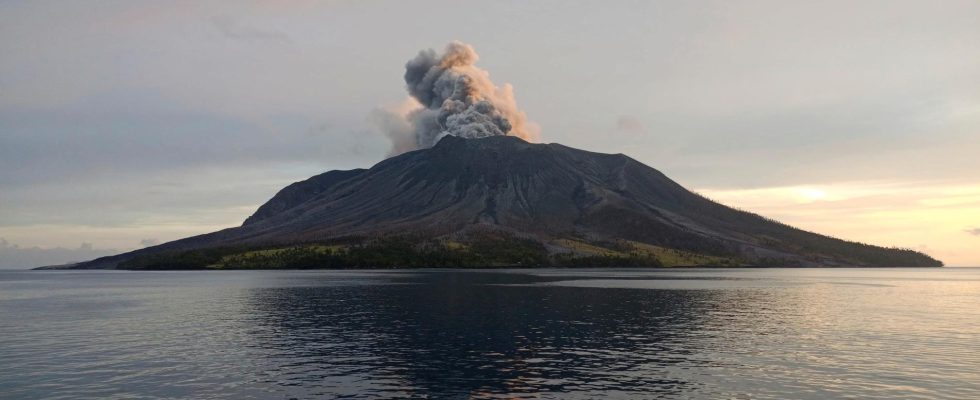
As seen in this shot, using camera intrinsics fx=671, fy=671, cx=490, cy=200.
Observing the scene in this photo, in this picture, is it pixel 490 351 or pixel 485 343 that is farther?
pixel 485 343

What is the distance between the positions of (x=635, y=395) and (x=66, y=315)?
90.1m

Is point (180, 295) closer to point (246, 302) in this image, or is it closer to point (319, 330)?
point (246, 302)

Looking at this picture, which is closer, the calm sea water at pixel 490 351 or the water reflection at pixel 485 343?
the calm sea water at pixel 490 351

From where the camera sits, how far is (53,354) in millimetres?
60500

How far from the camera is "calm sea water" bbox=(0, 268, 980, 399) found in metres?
45.8

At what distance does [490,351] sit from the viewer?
60.5 meters

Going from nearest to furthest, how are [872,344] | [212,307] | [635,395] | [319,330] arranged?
[635,395] → [872,344] → [319,330] → [212,307]

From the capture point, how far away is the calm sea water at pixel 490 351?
45.8 meters

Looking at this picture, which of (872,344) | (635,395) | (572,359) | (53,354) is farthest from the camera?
(872,344)

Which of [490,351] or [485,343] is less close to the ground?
[485,343]

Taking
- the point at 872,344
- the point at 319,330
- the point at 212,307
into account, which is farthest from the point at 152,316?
the point at 872,344

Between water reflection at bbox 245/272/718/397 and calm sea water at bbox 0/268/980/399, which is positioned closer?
calm sea water at bbox 0/268/980/399

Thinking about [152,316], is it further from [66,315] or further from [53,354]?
[53,354]

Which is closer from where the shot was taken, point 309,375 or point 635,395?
point 635,395
